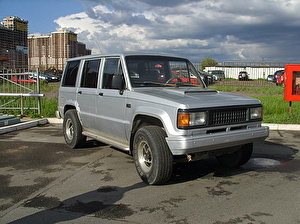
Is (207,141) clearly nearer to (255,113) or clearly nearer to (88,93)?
(255,113)

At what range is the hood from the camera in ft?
14.3

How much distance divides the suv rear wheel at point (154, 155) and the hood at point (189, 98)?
46 cm

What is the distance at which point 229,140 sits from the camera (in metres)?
4.50

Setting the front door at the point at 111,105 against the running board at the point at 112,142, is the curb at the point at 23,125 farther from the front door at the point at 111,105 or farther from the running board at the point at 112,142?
the front door at the point at 111,105

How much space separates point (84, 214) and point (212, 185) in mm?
1943

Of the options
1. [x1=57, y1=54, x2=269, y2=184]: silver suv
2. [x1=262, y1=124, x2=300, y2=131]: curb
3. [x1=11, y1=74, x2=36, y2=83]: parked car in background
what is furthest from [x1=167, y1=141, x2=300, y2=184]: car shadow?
[x1=11, y1=74, x2=36, y2=83]: parked car in background

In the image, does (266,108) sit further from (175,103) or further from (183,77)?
(175,103)

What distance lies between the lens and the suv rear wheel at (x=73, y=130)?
6.88 metres

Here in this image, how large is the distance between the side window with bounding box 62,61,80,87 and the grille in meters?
3.64

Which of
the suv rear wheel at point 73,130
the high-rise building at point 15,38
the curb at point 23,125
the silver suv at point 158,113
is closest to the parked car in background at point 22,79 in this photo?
the curb at point 23,125

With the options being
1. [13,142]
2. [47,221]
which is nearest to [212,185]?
[47,221]

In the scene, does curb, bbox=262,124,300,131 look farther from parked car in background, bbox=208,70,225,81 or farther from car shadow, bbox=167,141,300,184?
parked car in background, bbox=208,70,225,81

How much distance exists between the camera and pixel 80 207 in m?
3.96

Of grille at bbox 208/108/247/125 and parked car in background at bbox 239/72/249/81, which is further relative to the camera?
parked car in background at bbox 239/72/249/81
